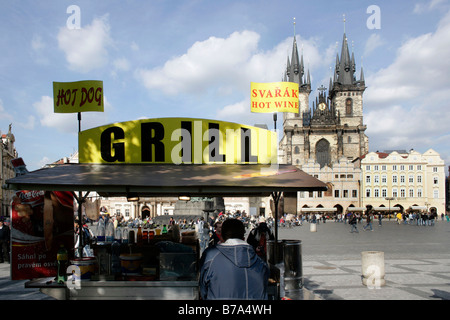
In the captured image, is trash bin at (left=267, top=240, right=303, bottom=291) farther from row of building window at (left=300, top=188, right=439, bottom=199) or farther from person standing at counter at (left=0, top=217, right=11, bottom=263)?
row of building window at (left=300, top=188, right=439, bottom=199)

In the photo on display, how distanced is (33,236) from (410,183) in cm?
8807

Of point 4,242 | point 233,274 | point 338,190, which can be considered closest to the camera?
point 233,274

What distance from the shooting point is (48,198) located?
19.9 feet

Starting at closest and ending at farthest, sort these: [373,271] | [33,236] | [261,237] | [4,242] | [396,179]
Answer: [33,236]
[261,237]
[373,271]
[4,242]
[396,179]

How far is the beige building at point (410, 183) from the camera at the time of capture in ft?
274

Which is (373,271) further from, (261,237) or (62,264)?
(62,264)

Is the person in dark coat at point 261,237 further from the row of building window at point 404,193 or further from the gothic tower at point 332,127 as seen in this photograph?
the gothic tower at point 332,127

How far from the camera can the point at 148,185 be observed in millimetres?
4805

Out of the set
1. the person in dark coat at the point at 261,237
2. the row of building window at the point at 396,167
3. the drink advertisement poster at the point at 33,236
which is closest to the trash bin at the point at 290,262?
the person in dark coat at the point at 261,237

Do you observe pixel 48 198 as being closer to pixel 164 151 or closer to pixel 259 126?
pixel 164 151

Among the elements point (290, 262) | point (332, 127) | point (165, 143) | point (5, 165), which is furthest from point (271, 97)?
point (332, 127)

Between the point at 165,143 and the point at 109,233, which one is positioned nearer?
the point at 165,143

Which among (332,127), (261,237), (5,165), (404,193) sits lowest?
(404,193)
